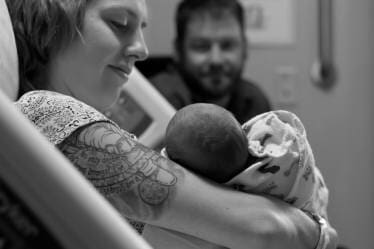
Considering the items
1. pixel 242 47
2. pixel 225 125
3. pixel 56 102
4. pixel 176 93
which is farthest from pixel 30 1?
pixel 242 47

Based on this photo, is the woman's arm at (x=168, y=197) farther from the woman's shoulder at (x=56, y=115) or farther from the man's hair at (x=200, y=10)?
the man's hair at (x=200, y=10)

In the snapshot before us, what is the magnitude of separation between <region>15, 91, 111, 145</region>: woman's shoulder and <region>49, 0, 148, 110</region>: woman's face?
0.11 meters

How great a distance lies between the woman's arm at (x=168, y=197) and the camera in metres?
0.85

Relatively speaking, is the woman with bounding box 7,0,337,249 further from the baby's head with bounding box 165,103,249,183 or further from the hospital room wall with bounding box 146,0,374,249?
the hospital room wall with bounding box 146,0,374,249

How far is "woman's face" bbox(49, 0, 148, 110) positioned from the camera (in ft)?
3.31

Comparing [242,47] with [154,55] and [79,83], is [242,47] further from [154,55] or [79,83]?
[79,83]

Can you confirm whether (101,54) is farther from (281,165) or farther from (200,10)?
(200,10)

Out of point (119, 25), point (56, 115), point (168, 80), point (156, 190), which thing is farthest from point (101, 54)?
point (168, 80)

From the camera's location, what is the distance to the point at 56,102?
2.97 ft

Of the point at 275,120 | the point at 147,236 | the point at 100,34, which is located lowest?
the point at 147,236

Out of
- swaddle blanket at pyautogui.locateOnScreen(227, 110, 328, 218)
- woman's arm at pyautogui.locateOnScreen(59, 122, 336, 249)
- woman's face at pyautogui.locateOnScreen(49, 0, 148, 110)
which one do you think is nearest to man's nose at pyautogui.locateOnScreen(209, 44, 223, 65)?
woman's face at pyautogui.locateOnScreen(49, 0, 148, 110)

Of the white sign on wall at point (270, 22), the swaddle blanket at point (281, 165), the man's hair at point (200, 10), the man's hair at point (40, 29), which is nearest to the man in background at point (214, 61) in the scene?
the man's hair at point (200, 10)

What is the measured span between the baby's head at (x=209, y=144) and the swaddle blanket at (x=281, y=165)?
0.9 inches

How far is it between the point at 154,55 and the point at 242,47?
0.47m
